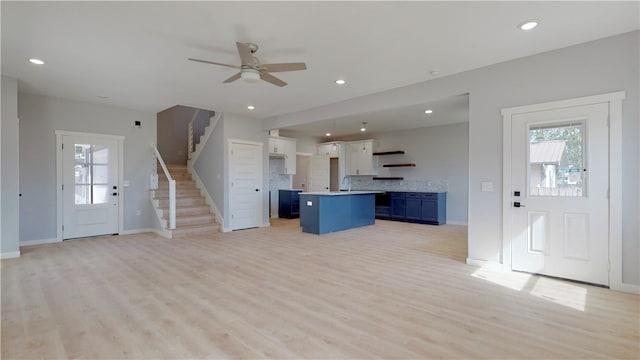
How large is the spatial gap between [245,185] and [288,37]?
4712 millimetres

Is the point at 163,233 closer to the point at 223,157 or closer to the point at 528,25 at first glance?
the point at 223,157

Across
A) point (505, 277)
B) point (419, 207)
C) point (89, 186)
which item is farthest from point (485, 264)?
point (89, 186)

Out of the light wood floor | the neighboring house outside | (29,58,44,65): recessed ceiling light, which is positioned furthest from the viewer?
(29,58,44,65): recessed ceiling light

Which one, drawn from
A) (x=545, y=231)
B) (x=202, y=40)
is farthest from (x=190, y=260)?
(x=545, y=231)

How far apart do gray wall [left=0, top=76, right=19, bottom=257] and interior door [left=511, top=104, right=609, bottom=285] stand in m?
7.22

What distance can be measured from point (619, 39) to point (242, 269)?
16.8 ft

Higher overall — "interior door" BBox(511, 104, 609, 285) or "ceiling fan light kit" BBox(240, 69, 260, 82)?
"ceiling fan light kit" BBox(240, 69, 260, 82)

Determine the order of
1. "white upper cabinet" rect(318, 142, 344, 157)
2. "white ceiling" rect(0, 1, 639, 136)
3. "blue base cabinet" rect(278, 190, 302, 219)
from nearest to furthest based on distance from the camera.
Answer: "white ceiling" rect(0, 1, 639, 136)
"blue base cabinet" rect(278, 190, 302, 219)
"white upper cabinet" rect(318, 142, 344, 157)

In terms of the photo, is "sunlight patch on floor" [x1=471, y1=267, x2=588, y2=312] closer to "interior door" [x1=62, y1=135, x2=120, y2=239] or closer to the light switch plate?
the light switch plate

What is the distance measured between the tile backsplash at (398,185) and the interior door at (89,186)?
22.6 ft

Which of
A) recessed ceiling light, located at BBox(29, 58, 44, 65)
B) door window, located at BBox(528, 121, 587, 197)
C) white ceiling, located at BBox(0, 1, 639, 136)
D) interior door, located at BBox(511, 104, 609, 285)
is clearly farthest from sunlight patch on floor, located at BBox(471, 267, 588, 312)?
recessed ceiling light, located at BBox(29, 58, 44, 65)

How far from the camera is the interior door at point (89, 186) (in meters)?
5.98

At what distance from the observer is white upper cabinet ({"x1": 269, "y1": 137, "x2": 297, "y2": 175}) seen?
8.98 metres

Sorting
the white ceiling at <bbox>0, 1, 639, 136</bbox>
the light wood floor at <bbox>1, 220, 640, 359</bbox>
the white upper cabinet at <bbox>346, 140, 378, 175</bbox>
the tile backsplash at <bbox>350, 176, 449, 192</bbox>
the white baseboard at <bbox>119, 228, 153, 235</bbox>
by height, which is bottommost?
the light wood floor at <bbox>1, 220, 640, 359</bbox>
